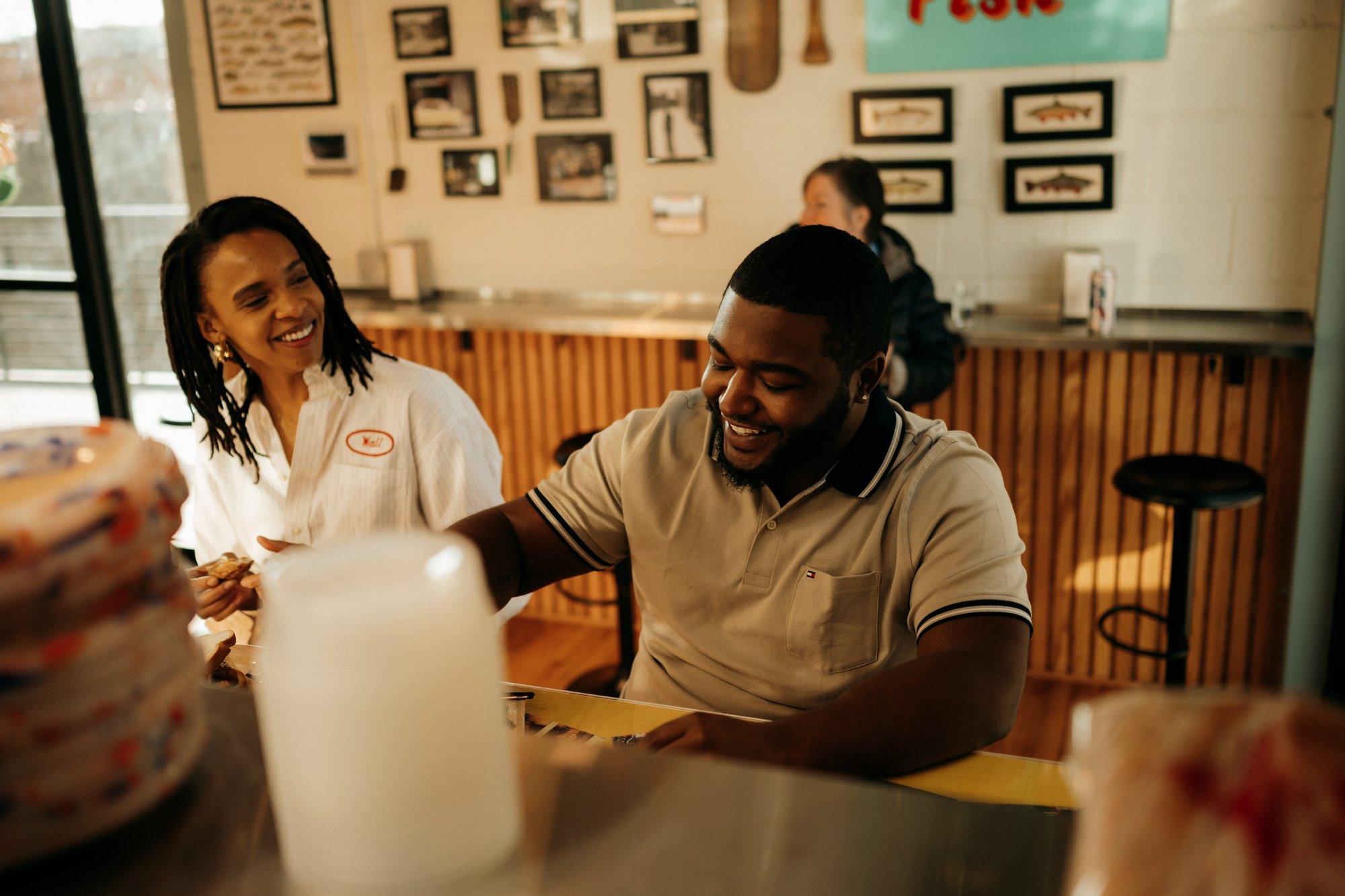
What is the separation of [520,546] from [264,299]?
774mm

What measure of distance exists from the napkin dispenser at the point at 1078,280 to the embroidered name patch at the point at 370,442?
7.33ft

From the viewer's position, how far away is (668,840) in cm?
55

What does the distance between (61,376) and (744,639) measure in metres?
4.42

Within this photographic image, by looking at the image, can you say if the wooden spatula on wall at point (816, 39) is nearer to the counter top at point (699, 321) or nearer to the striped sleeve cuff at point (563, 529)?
the counter top at point (699, 321)

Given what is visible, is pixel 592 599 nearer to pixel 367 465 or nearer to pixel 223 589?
pixel 367 465

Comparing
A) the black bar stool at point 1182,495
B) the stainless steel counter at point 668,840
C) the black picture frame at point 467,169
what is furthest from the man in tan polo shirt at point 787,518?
the black picture frame at point 467,169

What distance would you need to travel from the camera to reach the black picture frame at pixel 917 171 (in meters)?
3.62

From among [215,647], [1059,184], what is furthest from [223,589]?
[1059,184]

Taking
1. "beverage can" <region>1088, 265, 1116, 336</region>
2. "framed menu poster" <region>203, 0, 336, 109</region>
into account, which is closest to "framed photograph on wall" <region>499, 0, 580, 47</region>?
"framed menu poster" <region>203, 0, 336, 109</region>

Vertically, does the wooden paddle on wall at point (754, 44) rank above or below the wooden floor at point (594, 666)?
above

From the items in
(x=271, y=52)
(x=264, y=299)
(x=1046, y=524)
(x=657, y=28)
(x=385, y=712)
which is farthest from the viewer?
(x=271, y=52)

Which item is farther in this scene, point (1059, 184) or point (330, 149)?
point (330, 149)

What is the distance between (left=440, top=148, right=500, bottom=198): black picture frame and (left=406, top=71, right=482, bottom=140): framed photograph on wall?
68 millimetres

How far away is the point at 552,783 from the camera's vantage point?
0.59 metres
